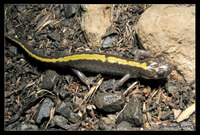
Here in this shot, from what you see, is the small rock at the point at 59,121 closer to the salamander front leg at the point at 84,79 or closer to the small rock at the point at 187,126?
the salamander front leg at the point at 84,79

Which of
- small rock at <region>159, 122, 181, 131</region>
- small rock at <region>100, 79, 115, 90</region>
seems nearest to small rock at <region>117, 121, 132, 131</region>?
small rock at <region>159, 122, 181, 131</region>

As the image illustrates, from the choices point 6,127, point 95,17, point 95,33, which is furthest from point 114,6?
point 6,127

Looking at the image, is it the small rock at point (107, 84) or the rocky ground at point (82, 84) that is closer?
the rocky ground at point (82, 84)

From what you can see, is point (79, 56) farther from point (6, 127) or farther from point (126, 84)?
point (6, 127)

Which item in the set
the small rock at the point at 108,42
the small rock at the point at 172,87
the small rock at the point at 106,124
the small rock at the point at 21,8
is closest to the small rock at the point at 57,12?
the small rock at the point at 21,8

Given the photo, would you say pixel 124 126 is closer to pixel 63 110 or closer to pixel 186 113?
pixel 186 113

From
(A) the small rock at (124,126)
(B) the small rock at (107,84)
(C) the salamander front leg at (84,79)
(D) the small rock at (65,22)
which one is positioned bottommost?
(A) the small rock at (124,126)

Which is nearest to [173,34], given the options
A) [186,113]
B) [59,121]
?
[186,113]
